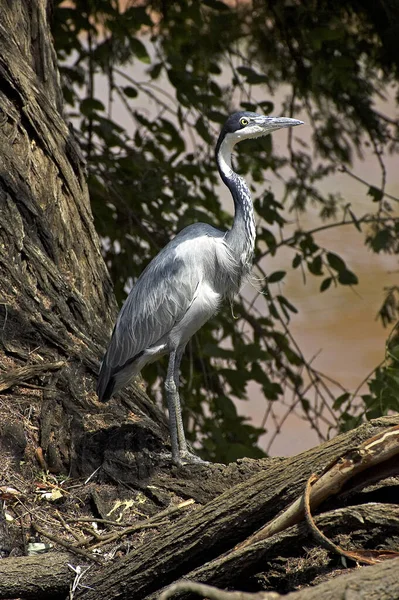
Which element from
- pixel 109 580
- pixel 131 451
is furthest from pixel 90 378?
pixel 109 580

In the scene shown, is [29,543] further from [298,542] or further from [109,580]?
[298,542]

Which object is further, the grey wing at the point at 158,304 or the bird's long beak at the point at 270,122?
the bird's long beak at the point at 270,122

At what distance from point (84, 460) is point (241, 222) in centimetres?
122

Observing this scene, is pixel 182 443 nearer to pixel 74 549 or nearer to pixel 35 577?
pixel 74 549

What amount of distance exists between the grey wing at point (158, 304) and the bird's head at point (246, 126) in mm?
585

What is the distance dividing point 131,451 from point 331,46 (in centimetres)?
336

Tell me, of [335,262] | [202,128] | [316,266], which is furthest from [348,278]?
[202,128]

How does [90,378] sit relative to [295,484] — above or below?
above

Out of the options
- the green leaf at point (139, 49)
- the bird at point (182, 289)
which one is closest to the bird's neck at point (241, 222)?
the bird at point (182, 289)

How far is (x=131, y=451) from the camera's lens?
3.29 m

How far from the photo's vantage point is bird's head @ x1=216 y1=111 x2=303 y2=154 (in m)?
3.92

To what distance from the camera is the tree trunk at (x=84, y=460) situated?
97.0 inches

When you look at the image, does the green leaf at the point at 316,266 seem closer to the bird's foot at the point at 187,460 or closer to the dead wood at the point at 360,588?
the bird's foot at the point at 187,460

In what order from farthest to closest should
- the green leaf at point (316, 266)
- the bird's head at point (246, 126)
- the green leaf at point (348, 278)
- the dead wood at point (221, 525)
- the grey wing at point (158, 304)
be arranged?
the green leaf at point (316, 266)
the green leaf at point (348, 278)
the bird's head at point (246, 126)
the grey wing at point (158, 304)
the dead wood at point (221, 525)
